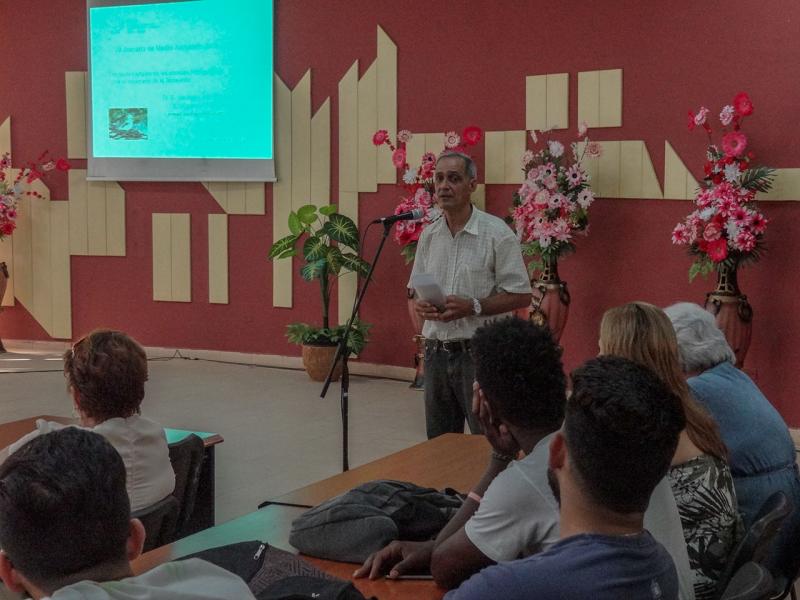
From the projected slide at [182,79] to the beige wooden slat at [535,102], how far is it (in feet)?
6.94

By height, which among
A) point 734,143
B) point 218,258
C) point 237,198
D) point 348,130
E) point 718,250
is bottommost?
point 218,258

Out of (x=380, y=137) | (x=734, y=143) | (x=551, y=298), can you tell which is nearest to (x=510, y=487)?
(x=734, y=143)

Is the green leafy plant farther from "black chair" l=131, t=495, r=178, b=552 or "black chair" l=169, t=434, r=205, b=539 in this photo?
"black chair" l=131, t=495, r=178, b=552

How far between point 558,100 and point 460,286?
3127 mm

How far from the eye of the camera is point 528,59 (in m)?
6.71

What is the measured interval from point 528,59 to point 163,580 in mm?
5848

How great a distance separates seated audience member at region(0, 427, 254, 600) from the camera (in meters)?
1.29

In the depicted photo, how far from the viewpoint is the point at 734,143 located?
556cm

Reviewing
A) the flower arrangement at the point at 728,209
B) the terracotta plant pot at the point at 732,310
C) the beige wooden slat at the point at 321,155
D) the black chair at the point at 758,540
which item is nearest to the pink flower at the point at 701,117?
the flower arrangement at the point at 728,209

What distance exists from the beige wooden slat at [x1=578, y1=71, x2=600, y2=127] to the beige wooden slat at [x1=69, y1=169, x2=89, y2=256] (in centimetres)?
431

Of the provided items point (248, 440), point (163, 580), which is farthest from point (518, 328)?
point (248, 440)

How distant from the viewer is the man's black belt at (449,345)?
3.73 meters

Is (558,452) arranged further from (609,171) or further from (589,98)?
(589,98)

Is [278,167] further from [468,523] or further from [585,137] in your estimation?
[468,523]
